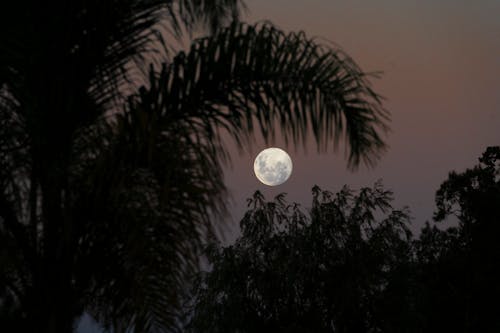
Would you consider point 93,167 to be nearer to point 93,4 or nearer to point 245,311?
point 93,4

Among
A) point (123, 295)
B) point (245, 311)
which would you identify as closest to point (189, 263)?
point (123, 295)

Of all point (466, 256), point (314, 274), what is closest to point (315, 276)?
point (314, 274)

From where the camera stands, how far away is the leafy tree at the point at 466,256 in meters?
35.8

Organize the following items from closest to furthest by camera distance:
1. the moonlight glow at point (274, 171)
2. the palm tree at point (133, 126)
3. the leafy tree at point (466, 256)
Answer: the palm tree at point (133, 126)
the moonlight glow at point (274, 171)
the leafy tree at point (466, 256)

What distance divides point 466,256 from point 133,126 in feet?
111

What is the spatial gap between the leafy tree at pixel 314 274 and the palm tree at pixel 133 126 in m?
16.7

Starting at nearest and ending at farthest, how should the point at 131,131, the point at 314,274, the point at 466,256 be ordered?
1. the point at 131,131
2. the point at 314,274
3. the point at 466,256

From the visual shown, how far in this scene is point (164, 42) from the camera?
6.28 meters

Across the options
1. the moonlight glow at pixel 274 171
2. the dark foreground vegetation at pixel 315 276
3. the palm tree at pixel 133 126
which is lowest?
the palm tree at pixel 133 126

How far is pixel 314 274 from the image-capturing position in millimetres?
22578

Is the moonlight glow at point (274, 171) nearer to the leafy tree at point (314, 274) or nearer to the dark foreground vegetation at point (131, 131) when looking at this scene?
the leafy tree at point (314, 274)

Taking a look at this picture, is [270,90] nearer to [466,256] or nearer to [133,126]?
[133,126]

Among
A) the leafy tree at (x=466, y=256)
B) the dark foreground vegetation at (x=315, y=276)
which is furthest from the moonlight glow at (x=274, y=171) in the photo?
the leafy tree at (x=466, y=256)

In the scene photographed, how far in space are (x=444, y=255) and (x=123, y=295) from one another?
33.7 m
